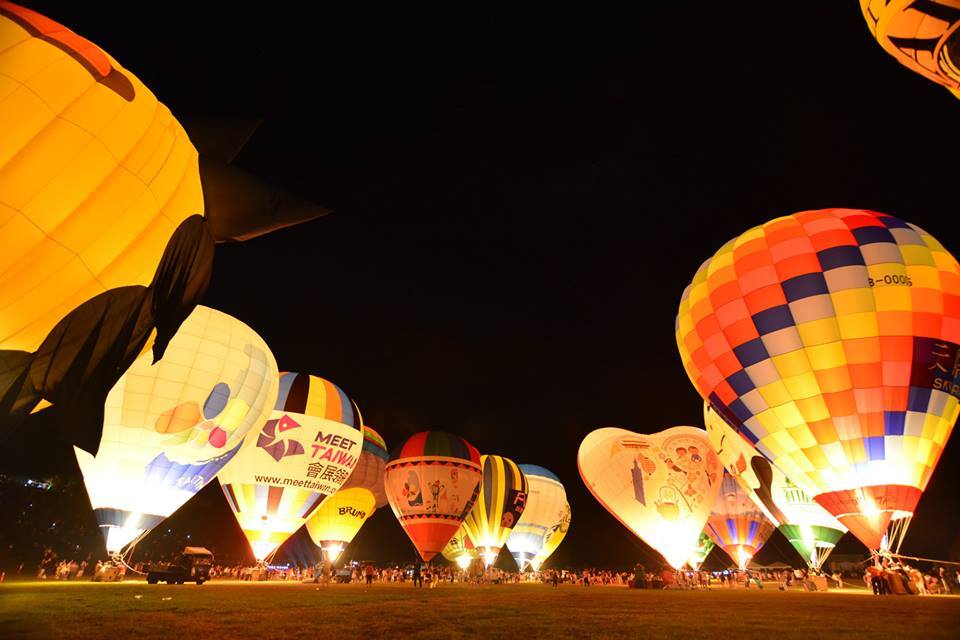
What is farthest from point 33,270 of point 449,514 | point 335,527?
point 335,527

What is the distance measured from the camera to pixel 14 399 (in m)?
4.08

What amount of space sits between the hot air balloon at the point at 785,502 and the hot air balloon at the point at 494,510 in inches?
461

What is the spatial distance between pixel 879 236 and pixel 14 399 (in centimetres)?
1415

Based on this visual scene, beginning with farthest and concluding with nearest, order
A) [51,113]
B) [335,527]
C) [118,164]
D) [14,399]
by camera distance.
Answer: [335,527]
[118,164]
[51,113]
[14,399]

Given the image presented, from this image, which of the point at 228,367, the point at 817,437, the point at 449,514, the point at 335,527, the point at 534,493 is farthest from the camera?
the point at 534,493

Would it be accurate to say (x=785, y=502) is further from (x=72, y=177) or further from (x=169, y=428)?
(x=72, y=177)

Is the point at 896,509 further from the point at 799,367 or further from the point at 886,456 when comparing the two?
the point at 799,367

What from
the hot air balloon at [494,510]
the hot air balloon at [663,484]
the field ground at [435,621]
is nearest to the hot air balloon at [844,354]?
the field ground at [435,621]

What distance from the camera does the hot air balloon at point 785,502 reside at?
16.8 metres

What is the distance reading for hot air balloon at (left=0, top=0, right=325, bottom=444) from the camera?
416cm

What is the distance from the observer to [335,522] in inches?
891

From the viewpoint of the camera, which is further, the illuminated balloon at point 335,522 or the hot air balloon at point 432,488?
the illuminated balloon at point 335,522

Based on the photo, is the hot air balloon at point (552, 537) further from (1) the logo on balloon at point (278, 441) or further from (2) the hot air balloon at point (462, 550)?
(1) the logo on balloon at point (278, 441)

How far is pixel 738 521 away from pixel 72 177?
25110 mm
